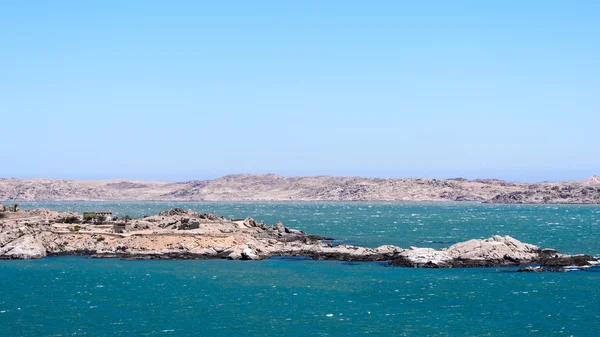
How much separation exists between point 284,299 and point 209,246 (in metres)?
21.6

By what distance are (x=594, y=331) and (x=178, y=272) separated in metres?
27.6

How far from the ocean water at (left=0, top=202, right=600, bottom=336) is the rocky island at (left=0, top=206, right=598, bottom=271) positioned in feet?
8.20

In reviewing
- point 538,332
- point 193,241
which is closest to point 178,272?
point 193,241

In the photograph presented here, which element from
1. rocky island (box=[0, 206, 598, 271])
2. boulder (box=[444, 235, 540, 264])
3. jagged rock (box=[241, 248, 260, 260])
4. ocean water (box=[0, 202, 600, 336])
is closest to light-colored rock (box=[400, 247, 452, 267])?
rocky island (box=[0, 206, 598, 271])

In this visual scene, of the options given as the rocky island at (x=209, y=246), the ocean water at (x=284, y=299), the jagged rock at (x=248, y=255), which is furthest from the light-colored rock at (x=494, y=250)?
the jagged rock at (x=248, y=255)

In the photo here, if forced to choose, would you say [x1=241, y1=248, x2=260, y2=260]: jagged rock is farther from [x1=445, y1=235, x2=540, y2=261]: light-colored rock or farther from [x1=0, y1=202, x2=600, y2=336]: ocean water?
[x1=445, y1=235, x2=540, y2=261]: light-colored rock

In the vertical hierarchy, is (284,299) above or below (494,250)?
below

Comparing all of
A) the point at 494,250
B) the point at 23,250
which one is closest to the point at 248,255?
the point at 23,250

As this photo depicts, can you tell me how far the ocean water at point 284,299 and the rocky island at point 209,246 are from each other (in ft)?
8.20

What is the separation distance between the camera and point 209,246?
60531 mm

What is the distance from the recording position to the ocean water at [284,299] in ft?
108

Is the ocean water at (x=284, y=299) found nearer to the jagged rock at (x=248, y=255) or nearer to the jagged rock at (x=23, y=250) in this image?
the jagged rock at (x=248, y=255)

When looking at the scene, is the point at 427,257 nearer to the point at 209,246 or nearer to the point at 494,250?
the point at 494,250

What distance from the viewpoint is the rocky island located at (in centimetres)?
5375
